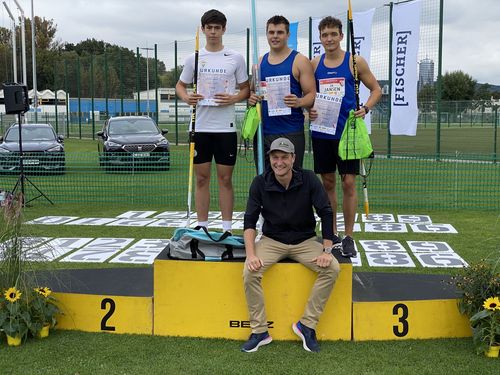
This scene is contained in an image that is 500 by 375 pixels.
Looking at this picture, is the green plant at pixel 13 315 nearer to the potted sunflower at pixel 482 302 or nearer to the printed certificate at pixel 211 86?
the printed certificate at pixel 211 86

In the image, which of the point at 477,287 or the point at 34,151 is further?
the point at 34,151

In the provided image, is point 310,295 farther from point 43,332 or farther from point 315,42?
point 315,42

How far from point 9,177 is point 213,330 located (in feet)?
27.4

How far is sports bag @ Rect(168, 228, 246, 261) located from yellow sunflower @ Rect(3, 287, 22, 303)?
1.03 meters

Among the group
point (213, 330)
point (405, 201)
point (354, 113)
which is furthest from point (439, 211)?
point (213, 330)

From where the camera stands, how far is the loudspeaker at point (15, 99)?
28.6ft

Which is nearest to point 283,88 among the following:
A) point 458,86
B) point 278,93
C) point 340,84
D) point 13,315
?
point 278,93

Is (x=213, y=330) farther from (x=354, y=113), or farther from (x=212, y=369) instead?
(x=354, y=113)

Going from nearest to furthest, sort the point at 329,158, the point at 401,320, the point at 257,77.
→ the point at 401,320 → the point at 257,77 → the point at 329,158

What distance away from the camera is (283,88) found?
4.77 metres

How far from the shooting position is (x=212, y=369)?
3.40 metres

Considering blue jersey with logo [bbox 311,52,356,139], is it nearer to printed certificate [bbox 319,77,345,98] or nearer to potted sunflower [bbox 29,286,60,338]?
printed certificate [bbox 319,77,345,98]

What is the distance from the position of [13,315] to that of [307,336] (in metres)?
1.94

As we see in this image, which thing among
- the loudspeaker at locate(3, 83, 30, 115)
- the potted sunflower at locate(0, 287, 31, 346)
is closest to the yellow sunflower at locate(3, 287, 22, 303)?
the potted sunflower at locate(0, 287, 31, 346)
